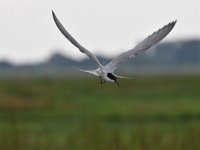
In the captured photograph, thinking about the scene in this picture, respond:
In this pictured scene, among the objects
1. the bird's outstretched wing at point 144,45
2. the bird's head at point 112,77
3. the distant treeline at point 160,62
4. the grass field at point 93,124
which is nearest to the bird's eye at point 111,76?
the bird's head at point 112,77

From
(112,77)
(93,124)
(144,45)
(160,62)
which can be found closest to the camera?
(112,77)

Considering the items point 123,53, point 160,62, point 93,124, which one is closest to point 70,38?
point 123,53

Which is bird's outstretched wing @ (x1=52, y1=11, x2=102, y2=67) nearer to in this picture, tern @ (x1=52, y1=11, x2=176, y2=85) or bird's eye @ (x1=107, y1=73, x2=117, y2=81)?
tern @ (x1=52, y1=11, x2=176, y2=85)

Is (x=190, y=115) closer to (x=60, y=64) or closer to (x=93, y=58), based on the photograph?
(x=93, y=58)

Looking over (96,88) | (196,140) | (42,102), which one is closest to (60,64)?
(96,88)

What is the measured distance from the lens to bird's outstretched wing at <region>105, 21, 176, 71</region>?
5.00m

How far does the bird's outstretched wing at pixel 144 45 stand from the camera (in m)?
5.00

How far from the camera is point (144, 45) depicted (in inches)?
200

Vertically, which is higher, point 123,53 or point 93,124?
point 93,124

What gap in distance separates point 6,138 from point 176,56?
154794mm

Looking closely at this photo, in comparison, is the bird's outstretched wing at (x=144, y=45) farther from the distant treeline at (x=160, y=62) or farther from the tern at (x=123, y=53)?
the distant treeline at (x=160, y=62)

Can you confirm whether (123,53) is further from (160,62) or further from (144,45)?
(160,62)

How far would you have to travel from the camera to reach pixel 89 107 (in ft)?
99.3

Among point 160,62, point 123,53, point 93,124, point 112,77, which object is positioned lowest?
point 112,77
